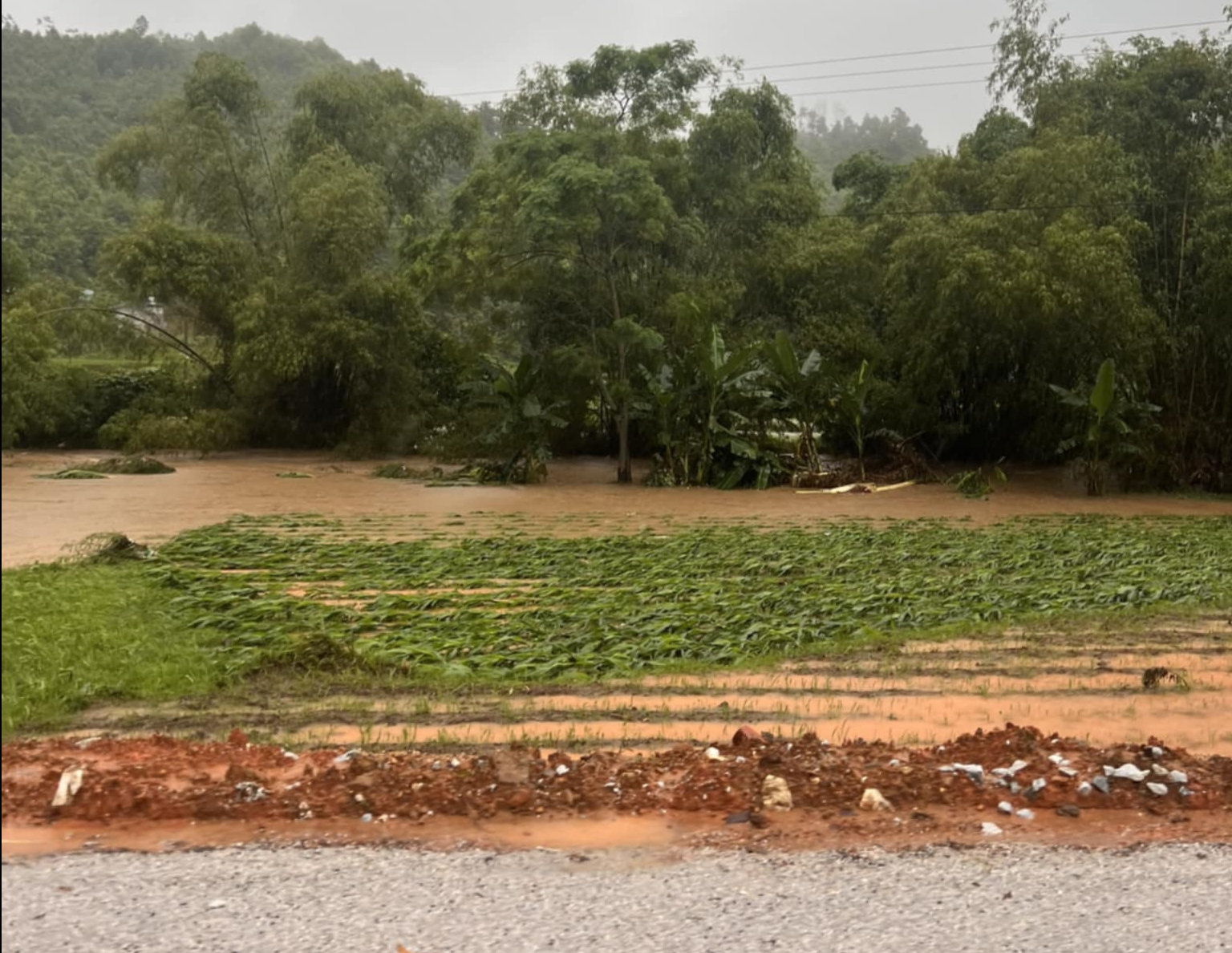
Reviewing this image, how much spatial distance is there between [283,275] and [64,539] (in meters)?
12.6

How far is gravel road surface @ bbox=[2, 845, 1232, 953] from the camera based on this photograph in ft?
8.91

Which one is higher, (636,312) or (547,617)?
(636,312)

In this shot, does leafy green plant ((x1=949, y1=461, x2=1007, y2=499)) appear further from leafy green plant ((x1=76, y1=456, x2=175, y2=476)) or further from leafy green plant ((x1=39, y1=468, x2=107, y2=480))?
leafy green plant ((x1=76, y1=456, x2=175, y2=476))

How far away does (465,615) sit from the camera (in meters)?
7.64

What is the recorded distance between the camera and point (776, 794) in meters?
3.87

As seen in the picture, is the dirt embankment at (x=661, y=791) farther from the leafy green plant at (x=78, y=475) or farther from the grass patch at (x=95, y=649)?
the leafy green plant at (x=78, y=475)

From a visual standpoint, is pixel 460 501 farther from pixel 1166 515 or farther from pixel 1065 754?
pixel 1065 754

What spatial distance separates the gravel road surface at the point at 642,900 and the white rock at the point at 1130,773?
514mm

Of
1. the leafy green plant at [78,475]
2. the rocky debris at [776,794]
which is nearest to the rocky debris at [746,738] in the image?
the rocky debris at [776,794]

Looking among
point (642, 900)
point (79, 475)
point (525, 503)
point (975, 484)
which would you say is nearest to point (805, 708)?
point (642, 900)

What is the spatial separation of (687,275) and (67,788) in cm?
1814

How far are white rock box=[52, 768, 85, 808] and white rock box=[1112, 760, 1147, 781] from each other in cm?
354

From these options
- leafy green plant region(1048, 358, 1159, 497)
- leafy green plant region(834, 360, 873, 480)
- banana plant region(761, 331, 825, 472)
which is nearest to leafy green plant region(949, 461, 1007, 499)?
leafy green plant region(1048, 358, 1159, 497)

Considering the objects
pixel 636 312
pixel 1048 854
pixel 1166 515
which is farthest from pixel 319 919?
pixel 636 312
